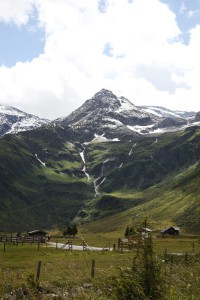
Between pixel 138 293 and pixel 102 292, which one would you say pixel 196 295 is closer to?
pixel 138 293

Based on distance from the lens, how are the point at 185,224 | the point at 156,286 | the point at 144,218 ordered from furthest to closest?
1. the point at 185,224
2. the point at 144,218
3. the point at 156,286

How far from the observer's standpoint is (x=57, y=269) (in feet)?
123

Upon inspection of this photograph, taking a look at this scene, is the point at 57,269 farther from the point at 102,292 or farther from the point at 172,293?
the point at 172,293

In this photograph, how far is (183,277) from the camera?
14.3 metres

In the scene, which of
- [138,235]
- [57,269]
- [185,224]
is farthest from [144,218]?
[185,224]

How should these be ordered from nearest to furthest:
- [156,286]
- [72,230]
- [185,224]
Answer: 1. [156,286]
2. [72,230]
3. [185,224]

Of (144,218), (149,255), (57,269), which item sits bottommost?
(57,269)

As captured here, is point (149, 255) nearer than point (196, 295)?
No

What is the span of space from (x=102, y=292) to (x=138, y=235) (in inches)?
102

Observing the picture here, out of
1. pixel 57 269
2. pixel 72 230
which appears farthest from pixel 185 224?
pixel 57 269

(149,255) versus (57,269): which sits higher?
(149,255)

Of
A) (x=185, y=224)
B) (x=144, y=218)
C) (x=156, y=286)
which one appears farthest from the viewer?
(x=185, y=224)

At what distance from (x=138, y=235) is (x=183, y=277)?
230 centimetres

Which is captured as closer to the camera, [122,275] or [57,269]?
[122,275]
